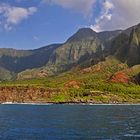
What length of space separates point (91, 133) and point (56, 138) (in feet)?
44.6

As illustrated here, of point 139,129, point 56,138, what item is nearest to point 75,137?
point 56,138

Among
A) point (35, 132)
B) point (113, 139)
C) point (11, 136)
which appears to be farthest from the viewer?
point (35, 132)

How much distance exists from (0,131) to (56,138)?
85.1 feet

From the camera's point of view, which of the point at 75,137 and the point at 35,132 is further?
the point at 35,132

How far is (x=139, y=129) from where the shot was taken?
373 ft

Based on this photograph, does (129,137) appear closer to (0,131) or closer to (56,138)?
(56,138)

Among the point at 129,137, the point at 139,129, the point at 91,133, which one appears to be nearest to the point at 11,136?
the point at 91,133

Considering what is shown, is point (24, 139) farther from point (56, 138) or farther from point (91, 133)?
point (91, 133)

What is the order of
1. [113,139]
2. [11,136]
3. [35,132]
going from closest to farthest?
[113,139]
[11,136]
[35,132]

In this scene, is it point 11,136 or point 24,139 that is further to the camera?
point 11,136

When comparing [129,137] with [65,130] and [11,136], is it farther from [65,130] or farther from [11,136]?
[11,136]

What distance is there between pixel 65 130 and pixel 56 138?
707 inches

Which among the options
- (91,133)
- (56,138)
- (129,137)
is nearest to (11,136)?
(56,138)

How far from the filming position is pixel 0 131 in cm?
11369
